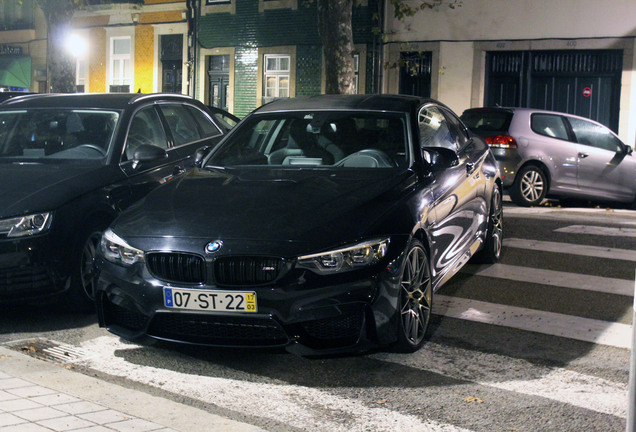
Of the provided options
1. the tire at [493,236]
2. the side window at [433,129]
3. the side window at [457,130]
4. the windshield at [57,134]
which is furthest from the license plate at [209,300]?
the tire at [493,236]

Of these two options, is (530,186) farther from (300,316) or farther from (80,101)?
(300,316)

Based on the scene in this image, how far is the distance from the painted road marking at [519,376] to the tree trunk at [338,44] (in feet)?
50.4

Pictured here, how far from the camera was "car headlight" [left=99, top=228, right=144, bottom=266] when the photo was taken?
5625 millimetres

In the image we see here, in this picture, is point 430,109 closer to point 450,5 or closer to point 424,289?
point 424,289

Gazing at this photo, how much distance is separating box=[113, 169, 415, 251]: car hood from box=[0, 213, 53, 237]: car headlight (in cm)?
87

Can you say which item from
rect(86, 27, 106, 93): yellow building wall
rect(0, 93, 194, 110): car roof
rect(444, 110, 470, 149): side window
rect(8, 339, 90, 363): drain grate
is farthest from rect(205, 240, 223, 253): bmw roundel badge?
rect(86, 27, 106, 93): yellow building wall

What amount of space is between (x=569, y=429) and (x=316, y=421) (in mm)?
1272

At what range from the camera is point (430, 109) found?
765 centimetres

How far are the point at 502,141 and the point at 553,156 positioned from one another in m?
0.89

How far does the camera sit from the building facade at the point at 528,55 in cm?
2273

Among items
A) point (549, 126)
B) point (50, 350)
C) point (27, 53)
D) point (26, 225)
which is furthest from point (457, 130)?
point (27, 53)

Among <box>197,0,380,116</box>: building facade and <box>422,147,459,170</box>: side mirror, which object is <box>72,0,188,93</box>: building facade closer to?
<box>197,0,380,116</box>: building facade

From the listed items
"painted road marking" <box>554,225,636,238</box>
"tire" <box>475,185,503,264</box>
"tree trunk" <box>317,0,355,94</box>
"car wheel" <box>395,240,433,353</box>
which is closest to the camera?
"car wheel" <box>395,240,433,353</box>

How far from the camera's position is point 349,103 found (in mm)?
7352
